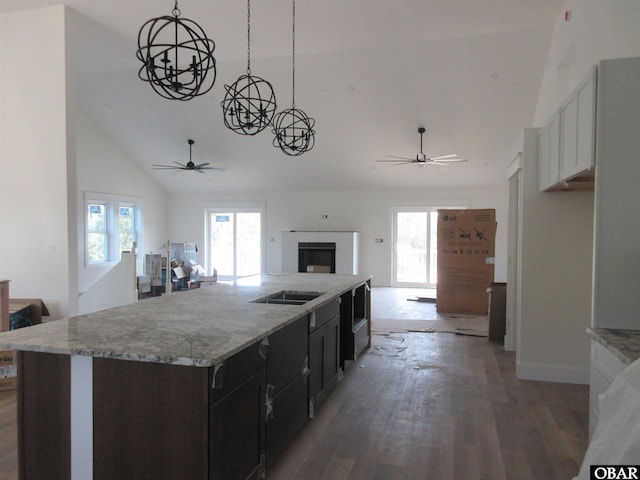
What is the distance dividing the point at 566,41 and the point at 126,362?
5046 millimetres

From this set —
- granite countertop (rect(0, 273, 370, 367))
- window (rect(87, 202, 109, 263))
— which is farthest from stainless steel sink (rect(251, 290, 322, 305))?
window (rect(87, 202, 109, 263))

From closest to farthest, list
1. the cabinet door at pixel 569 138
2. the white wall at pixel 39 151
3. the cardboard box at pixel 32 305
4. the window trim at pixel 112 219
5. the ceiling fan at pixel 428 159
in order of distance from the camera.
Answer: the cabinet door at pixel 569 138 < the cardboard box at pixel 32 305 < the white wall at pixel 39 151 < the ceiling fan at pixel 428 159 < the window trim at pixel 112 219

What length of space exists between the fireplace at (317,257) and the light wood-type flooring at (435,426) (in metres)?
5.82

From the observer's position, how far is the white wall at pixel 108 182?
8633 millimetres

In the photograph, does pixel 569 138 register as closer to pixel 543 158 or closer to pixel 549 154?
pixel 549 154

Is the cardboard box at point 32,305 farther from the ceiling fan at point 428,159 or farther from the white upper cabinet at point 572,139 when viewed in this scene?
the ceiling fan at point 428,159

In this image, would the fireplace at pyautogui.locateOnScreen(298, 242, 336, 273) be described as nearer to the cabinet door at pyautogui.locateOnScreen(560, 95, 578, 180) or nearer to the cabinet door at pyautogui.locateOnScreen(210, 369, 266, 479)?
the cabinet door at pyautogui.locateOnScreen(560, 95, 578, 180)

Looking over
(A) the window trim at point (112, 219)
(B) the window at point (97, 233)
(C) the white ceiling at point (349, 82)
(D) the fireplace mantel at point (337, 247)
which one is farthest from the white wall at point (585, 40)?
(B) the window at point (97, 233)

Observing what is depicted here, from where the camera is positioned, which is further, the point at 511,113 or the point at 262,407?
the point at 511,113

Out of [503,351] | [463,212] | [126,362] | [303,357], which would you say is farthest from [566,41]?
[126,362]

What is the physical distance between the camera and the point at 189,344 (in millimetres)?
1878

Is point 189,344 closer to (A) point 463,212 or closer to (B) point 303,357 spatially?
(B) point 303,357

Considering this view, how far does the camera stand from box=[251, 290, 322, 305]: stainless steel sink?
3.42 m

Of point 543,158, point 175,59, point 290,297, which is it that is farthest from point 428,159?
point 175,59
